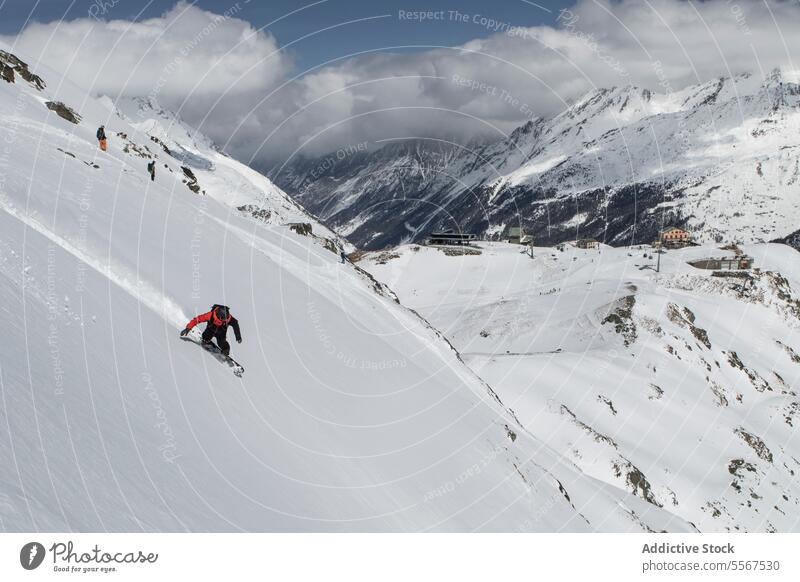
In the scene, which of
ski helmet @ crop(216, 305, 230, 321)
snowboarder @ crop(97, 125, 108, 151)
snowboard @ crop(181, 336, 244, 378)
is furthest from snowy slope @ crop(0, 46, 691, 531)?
ski helmet @ crop(216, 305, 230, 321)

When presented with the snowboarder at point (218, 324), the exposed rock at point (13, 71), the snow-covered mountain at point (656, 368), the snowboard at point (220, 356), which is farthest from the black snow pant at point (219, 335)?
the exposed rock at point (13, 71)

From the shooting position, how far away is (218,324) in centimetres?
1659

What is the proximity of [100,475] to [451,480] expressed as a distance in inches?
568

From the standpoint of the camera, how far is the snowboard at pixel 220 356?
1697cm

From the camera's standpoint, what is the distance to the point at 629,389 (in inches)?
2638

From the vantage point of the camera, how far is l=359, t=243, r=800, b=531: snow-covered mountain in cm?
5556

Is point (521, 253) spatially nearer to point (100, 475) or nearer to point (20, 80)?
point (20, 80)

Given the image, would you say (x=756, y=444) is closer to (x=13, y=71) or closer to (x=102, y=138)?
(x=102, y=138)

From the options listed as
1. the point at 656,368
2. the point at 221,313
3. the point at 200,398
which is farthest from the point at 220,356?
the point at 656,368

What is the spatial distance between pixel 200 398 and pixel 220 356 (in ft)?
10.5

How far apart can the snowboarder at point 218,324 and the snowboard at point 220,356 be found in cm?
14

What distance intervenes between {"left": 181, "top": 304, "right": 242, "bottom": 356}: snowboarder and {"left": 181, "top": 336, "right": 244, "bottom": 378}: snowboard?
14 cm

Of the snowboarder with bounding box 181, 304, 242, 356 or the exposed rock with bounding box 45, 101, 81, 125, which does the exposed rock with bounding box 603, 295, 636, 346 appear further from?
the snowboarder with bounding box 181, 304, 242, 356

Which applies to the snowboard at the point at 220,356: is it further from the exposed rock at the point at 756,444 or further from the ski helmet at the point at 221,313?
the exposed rock at the point at 756,444
